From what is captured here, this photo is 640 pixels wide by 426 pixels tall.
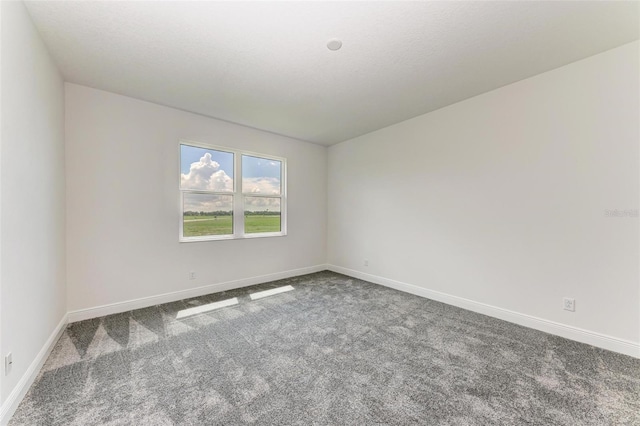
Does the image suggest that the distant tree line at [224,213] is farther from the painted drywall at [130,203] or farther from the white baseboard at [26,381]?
the white baseboard at [26,381]

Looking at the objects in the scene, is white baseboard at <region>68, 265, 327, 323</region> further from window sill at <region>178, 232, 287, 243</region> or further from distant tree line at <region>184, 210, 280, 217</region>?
distant tree line at <region>184, 210, 280, 217</region>

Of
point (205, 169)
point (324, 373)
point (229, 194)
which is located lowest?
point (324, 373)

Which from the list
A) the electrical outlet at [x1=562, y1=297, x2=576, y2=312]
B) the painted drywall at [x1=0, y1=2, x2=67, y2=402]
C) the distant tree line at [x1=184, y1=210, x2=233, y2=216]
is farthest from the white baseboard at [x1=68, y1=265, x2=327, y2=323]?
the electrical outlet at [x1=562, y1=297, x2=576, y2=312]

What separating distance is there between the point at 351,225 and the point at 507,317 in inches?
105

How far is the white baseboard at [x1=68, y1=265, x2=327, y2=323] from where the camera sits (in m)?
2.90

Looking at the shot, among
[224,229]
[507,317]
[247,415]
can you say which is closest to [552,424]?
[507,317]

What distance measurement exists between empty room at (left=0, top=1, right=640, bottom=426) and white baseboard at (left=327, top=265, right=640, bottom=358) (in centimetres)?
2

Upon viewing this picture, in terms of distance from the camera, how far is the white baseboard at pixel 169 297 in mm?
2904

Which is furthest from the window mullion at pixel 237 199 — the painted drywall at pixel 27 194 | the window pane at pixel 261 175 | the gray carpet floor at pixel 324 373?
the painted drywall at pixel 27 194

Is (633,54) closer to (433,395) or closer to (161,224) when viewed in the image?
(433,395)

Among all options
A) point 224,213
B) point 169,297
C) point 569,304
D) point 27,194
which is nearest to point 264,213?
point 224,213

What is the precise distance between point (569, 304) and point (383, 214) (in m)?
2.43

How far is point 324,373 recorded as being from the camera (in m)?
1.96

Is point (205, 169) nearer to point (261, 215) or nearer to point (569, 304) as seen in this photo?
point (261, 215)
